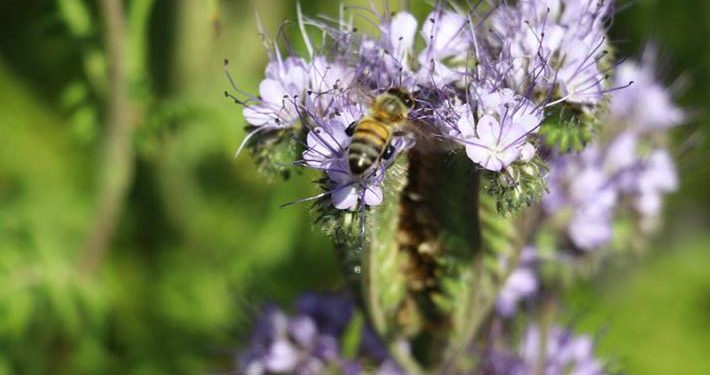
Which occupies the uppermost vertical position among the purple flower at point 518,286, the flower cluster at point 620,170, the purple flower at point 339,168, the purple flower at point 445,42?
the flower cluster at point 620,170

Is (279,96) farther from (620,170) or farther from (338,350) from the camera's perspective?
(620,170)

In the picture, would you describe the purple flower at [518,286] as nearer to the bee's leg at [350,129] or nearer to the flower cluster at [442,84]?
the flower cluster at [442,84]

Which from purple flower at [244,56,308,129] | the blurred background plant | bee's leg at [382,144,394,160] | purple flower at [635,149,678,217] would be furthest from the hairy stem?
purple flower at [635,149,678,217]

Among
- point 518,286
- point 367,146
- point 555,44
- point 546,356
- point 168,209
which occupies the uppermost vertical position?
point 168,209

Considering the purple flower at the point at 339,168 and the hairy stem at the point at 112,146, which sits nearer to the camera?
the purple flower at the point at 339,168

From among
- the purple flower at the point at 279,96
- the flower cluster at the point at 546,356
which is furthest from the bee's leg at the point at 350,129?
the flower cluster at the point at 546,356

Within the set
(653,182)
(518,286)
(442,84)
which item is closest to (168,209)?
(518,286)
